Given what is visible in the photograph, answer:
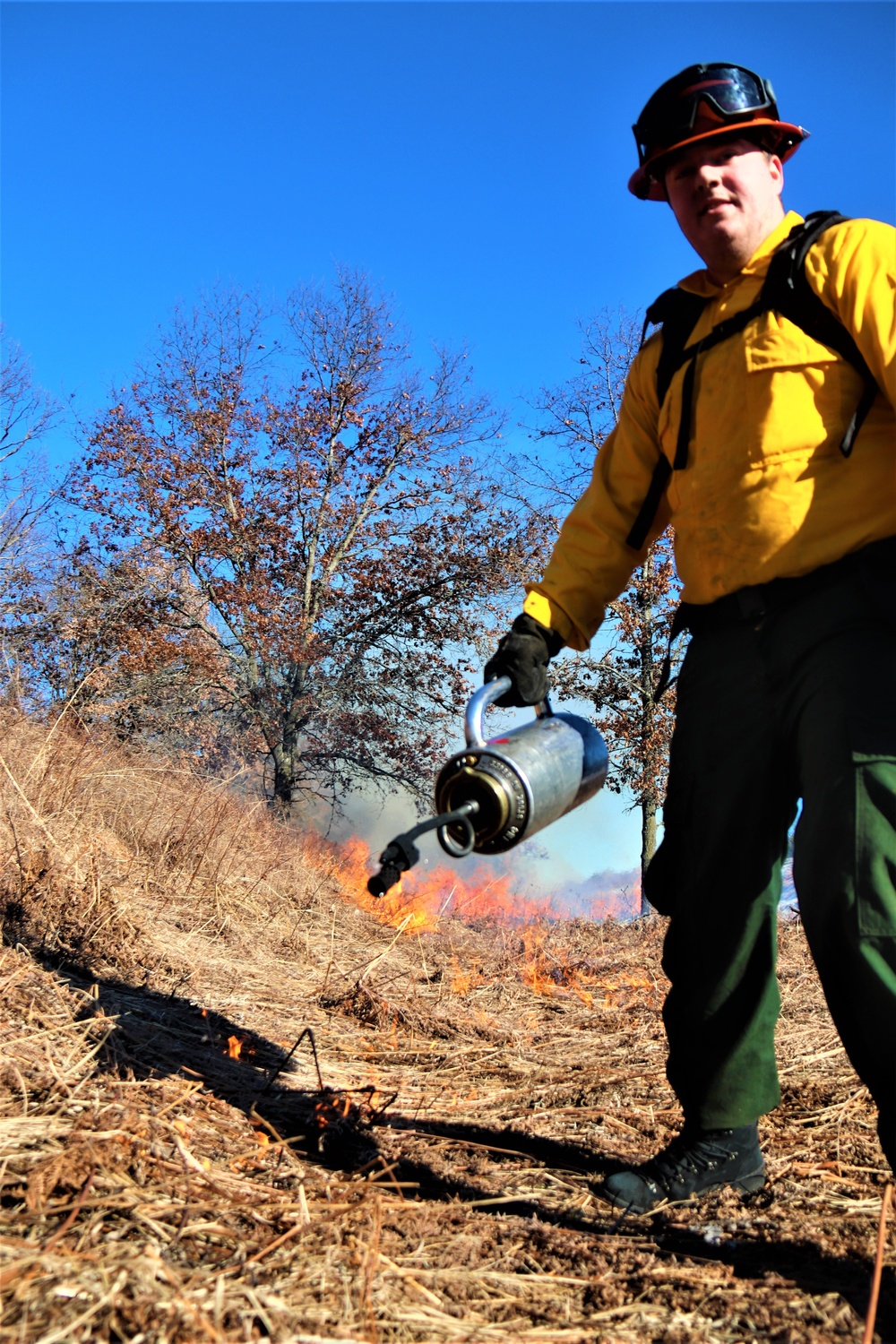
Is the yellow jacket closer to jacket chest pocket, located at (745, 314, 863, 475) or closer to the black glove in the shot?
jacket chest pocket, located at (745, 314, 863, 475)

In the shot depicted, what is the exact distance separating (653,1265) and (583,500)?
1689 mm

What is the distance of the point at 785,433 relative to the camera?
1.95m

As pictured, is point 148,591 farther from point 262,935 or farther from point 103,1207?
point 103,1207

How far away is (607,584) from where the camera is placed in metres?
2.47

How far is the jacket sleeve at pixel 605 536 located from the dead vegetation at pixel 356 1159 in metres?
1.27

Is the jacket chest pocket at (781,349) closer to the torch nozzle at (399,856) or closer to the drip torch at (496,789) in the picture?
the drip torch at (496,789)

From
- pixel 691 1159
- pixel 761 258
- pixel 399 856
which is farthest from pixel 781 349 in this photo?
pixel 691 1159

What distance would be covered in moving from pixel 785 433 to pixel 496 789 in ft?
3.01

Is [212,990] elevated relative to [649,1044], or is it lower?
lower

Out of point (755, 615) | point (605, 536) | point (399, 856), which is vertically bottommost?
point (399, 856)

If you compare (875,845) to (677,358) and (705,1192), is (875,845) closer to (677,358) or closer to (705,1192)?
(705,1192)

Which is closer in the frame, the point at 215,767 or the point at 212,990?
the point at 212,990

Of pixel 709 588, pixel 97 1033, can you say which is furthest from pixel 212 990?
pixel 709 588

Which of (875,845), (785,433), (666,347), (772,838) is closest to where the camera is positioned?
(875,845)
